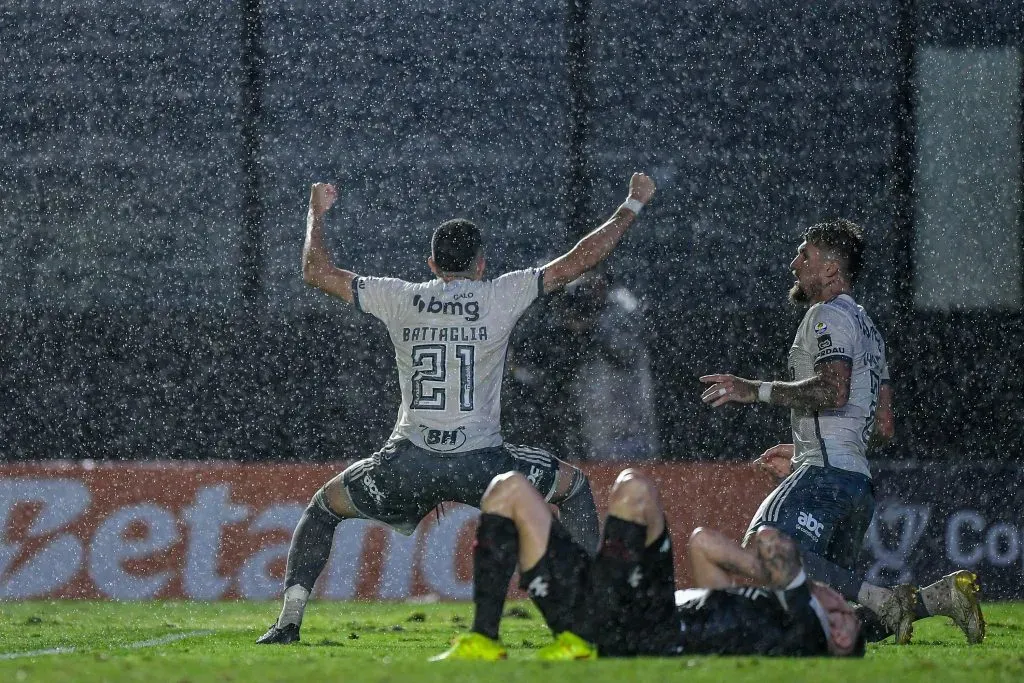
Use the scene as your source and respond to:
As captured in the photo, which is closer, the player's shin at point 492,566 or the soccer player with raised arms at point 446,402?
the player's shin at point 492,566

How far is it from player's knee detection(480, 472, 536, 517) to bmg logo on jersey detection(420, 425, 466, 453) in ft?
5.66

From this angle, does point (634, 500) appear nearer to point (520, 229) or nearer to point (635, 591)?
point (635, 591)

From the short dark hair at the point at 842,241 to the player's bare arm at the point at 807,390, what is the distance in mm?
509

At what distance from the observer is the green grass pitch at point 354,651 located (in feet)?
18.2

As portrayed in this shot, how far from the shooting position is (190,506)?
11.9 metres

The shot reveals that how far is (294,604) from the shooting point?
25.8 feet

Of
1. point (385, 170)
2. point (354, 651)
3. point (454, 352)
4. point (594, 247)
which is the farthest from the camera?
point (385, 170)

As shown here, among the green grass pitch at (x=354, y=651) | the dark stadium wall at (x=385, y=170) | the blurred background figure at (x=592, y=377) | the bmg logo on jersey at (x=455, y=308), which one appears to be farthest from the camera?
the dark stadium wall at (x=385, y=170)

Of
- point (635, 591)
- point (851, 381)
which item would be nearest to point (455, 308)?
point (851, 381)

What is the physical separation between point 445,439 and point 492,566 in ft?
6.03

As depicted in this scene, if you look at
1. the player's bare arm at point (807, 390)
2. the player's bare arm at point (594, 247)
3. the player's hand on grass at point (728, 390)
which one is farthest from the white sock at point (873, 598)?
the player's bare arm at point (594, 247)

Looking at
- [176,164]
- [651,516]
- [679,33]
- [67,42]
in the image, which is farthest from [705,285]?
[651,516]

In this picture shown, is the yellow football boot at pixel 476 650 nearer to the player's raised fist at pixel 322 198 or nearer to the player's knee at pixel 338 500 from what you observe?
the player's knee at pixel 338 500

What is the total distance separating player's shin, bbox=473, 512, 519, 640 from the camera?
5.94 metres
